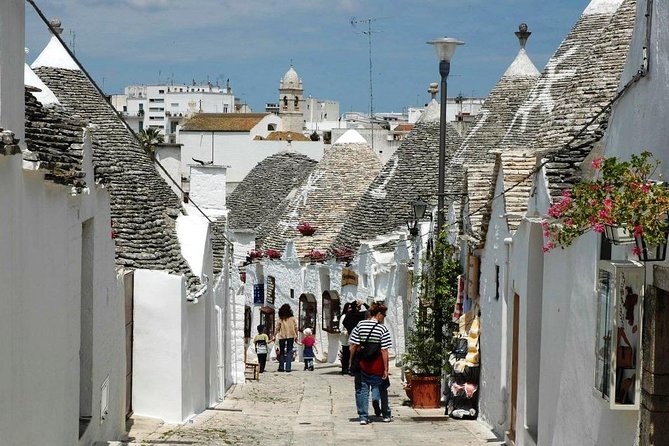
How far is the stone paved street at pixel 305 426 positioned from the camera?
13.1 metres

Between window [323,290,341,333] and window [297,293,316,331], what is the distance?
4.21 feet

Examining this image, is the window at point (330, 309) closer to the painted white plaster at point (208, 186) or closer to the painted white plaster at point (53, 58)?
the painted white plaster at point (208, 186)

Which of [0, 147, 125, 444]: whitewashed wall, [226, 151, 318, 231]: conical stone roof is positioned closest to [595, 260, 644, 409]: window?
[0, 147, 125, 444]: whitewashed wall

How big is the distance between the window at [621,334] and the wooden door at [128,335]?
751cm

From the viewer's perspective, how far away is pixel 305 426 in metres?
14.8

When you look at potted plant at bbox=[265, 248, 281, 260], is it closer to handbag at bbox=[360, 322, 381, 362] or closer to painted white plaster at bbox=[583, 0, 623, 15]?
painted white plaster at bbox=[583, 0, 623, 15]

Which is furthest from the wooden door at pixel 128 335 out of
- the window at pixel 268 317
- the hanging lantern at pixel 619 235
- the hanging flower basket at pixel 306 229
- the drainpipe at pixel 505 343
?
the window at pixel 268 317

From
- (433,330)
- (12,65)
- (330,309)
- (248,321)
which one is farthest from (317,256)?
(12,65)

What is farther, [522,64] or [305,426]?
[522,64]

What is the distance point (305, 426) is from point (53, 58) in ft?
30.7

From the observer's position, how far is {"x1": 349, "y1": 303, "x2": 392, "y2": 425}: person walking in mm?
14570

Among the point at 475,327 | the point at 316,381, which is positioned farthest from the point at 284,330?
the point at 475,327

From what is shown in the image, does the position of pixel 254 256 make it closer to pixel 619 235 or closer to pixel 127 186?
pixel 127 186

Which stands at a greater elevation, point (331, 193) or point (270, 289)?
point (331, 193)
